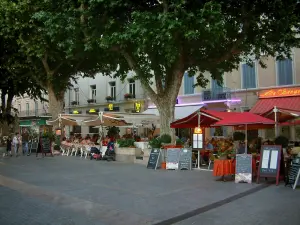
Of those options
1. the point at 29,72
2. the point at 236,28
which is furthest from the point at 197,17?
the point at 29,72

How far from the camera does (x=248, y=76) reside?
2608 centimetres

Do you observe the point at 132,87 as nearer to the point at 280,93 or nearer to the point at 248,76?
the point at 248,76

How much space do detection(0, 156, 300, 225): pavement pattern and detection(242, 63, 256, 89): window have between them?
48.5 feet

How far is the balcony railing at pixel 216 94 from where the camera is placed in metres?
26.6

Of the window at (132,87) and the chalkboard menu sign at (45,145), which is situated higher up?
the window at (132,87)

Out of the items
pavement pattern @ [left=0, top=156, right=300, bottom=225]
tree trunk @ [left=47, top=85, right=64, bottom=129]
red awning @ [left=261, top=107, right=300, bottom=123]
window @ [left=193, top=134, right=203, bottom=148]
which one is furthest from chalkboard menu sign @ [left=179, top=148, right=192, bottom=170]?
tree trunk @ [left=47, top=85, right=64, bottom=129]

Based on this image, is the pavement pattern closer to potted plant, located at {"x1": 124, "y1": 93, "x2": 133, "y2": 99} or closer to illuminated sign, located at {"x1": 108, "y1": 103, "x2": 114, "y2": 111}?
potted plant, located at {"x1": 124, "y1": 93, "x2": 133, "y2": 99}

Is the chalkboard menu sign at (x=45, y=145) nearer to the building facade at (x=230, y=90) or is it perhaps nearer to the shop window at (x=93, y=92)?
the building facade at (x=230, y=90)

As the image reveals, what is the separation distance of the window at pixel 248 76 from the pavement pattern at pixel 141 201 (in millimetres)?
14769

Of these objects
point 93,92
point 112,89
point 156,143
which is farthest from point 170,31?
point 93,92

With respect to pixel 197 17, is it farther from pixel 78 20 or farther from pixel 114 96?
pixel 114 96

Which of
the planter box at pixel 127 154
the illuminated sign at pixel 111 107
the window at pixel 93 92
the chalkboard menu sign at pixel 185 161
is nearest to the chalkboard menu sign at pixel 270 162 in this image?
the chalkboard menu sign at pixel 185 161

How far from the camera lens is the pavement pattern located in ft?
22.4

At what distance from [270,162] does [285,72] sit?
48.9 feet
